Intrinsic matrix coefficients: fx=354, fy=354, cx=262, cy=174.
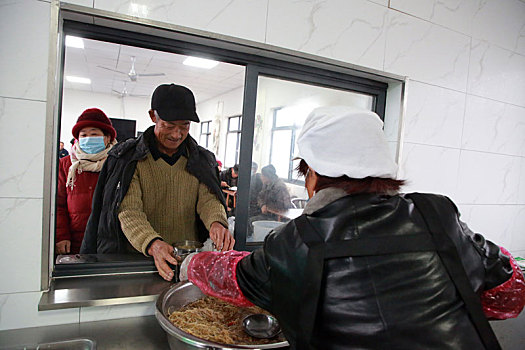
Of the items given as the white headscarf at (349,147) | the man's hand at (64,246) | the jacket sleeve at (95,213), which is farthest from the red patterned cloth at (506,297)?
the man's hand at (64,246)

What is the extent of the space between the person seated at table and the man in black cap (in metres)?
0.18

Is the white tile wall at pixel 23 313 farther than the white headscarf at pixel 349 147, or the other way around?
the white tile wall at pixel 23 313

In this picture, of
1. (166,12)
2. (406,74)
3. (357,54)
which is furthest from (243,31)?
(406,74)

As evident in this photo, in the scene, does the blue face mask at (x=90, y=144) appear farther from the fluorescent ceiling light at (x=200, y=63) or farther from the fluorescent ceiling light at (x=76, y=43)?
the fluorescent ceiling light at (x=200, y=63)

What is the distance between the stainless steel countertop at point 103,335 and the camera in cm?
106

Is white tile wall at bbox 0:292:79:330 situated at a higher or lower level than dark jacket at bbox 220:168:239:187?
lower

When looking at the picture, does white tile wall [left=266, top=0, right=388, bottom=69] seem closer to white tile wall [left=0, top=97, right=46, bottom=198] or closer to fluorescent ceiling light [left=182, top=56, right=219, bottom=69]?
white tile wall [left=0, top=97, right=46, bottom=198]

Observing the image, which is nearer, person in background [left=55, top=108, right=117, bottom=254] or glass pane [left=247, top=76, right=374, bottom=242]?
glass pane [left=247, top=76, right=374, bottom=242]

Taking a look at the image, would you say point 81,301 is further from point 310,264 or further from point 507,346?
point 507,346

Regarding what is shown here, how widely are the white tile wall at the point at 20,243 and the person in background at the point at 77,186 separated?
68 centimetres

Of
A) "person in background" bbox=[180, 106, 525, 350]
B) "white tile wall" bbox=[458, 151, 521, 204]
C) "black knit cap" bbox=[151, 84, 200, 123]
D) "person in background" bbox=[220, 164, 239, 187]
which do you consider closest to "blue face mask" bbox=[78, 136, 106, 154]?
"black knit cap" bbox=[151, 84, 200, 123]

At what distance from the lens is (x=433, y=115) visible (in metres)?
1.79

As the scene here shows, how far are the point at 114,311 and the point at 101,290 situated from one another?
0.09 m

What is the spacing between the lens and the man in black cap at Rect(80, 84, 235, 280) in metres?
1.44
